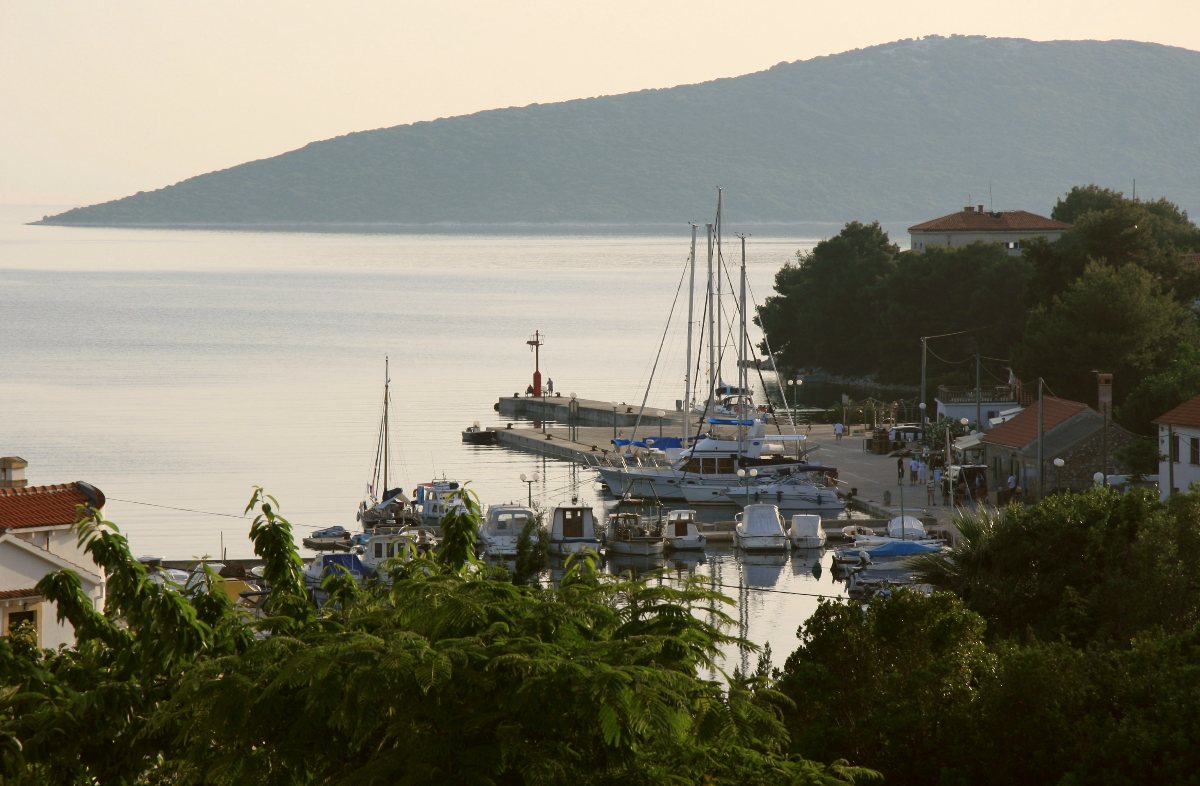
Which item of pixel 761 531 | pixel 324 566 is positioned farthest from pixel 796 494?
pixel 324 566

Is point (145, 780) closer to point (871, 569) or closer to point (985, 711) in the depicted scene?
point (985, 711)

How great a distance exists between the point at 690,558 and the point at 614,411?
3583 centimetres

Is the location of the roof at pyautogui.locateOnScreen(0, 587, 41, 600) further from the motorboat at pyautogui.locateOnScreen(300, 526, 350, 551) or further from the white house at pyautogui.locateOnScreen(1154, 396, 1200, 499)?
the white house at pyautogui.locateOnScreen(1154, 396, 1200, 499)

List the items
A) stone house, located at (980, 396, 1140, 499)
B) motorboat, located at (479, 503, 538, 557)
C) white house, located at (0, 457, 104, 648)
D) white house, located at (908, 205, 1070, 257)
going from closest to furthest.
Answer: white house, located at (0, 457, 104, 648), motorboat, located at (479, 503, 538, 557), stone house, located at (980, 396, 1140, 499), white house, located at (908, 205, 1070, 257)

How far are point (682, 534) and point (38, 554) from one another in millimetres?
24960

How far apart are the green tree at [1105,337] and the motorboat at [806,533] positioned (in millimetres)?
20571

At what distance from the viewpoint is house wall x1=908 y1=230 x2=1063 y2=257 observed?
352 ft

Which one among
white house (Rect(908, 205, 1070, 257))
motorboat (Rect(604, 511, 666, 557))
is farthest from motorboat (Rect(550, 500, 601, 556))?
white house (Rect(908, 205, 1070, 257))

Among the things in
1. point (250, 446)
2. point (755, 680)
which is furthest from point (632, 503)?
point (755, 680)

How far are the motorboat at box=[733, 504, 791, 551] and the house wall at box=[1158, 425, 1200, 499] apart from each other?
908 centimetres

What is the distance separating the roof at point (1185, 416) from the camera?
4191cm

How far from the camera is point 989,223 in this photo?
366ft

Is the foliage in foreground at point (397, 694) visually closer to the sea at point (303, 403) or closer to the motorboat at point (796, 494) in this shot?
the sea at point (303, 403)

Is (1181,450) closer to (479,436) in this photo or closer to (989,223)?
(479,436)
